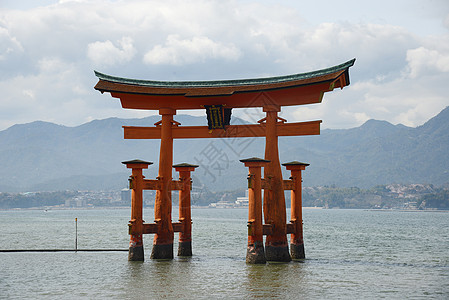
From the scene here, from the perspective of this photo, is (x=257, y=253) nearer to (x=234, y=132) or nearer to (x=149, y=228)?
(x=149, y=228)

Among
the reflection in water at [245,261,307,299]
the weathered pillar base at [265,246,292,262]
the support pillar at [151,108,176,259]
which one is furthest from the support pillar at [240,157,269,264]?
the support pillar at [151,108,176,259]

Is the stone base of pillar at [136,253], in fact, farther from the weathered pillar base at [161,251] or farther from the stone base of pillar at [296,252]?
the stone base of pillar at [296,252]

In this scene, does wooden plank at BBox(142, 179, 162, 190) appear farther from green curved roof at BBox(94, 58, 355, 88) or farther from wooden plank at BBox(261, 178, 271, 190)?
wooden plank at BBox(261, 178, 271, 190)

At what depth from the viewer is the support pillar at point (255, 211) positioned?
21266mm

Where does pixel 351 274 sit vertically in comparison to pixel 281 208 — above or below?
below

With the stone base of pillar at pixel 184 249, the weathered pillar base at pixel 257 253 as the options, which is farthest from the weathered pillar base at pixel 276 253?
the stone base of pillar at pixel 184 249

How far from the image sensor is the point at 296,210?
79.8 feet

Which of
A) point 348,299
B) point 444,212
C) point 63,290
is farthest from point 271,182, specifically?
point 444,212

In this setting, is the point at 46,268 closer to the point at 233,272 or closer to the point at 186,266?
the point at 186,266

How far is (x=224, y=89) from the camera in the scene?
23672mm

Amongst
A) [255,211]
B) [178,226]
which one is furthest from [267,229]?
[178,226]

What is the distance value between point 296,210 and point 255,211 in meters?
3.57

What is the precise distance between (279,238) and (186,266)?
4.25 meters

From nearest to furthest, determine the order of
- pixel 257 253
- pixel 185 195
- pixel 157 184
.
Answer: pixel 257 253, pixel 157 184, pixel 185 195
